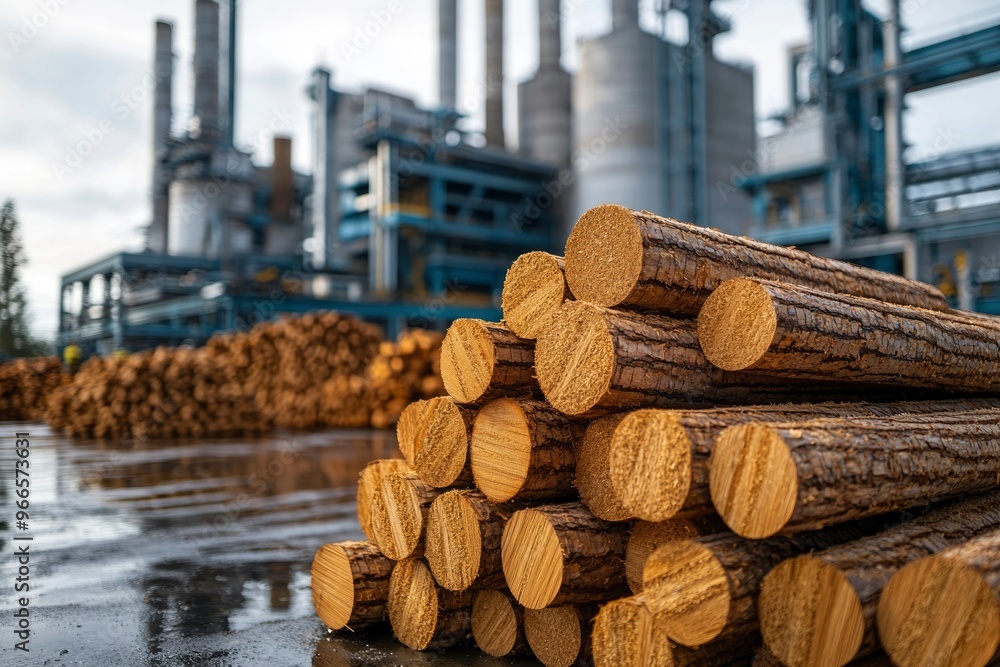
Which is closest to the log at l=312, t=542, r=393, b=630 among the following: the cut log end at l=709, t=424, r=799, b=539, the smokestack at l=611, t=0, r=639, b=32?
the cut log end at l=709, t=424, r=799, b=539

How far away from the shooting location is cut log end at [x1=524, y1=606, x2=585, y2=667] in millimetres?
2723

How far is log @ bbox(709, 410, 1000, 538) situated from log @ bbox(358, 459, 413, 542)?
154cm

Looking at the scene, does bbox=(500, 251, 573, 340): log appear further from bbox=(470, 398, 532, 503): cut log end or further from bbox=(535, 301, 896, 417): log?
bbox=(470, 398, 532, 503): cut log end

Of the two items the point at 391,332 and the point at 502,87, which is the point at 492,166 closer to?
the point at 502,87

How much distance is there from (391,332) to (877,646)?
2319cm

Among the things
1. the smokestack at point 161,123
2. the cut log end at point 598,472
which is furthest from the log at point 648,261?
the smokestack at point 161,123

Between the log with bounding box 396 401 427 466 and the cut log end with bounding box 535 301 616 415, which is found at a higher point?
the cut log end with bounding box 535 301 616 415

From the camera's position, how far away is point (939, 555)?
78.9 inches

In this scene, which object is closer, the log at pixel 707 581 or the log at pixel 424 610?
the log at pixel 707 581

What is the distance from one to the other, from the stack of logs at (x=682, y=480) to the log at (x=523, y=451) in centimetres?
1

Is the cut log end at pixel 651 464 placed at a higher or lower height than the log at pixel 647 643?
higher

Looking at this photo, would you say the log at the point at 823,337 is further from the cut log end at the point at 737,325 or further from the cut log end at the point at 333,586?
the cut log end at the point at 333,586

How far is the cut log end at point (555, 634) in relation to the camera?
8.93ft

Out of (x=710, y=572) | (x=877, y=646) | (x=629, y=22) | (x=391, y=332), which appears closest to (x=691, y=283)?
(x=710, y=572)
